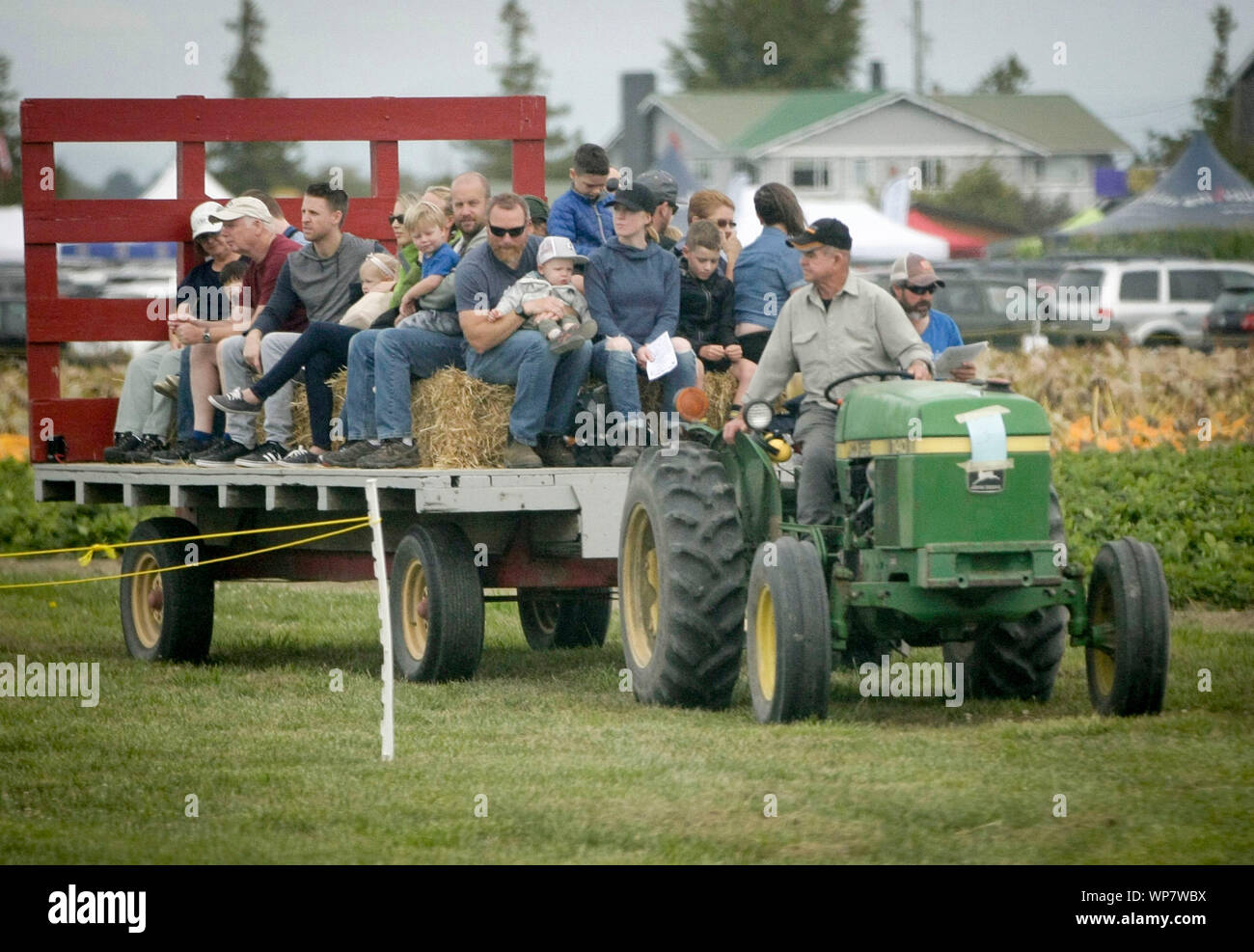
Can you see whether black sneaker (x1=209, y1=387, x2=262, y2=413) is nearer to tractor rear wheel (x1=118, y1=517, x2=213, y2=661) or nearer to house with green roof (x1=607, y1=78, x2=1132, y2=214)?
tractor rear wheel (x1=118, y1=517, x2=213, y2=661)

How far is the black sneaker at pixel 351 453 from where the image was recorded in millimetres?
10141

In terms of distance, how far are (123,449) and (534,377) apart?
3.26 metres

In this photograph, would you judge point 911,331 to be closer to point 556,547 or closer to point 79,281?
point 556,547

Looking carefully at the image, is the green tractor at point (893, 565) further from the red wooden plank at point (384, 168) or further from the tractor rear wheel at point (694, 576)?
the red wooden plank at point (384, 168)

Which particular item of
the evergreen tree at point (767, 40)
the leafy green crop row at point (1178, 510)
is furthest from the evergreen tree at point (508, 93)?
the leafy green crop row at point (1178, 510)

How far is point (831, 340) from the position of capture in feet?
28.8

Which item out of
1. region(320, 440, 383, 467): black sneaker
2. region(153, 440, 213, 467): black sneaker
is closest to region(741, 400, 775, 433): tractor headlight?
region(320, 440, 383, 467): black sneaker

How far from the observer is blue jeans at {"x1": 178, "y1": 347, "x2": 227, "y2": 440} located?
11.4 meters

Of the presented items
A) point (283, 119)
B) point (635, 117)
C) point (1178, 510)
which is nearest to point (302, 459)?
point (283, 119)

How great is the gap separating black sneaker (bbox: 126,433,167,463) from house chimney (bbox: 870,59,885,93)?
2564 inches

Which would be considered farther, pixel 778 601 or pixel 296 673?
pixel 296 673

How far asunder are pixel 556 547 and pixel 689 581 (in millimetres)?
1597

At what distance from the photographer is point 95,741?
8.48 meters
